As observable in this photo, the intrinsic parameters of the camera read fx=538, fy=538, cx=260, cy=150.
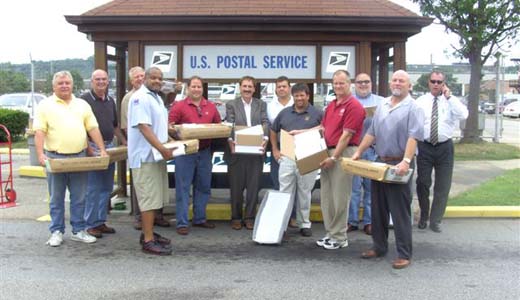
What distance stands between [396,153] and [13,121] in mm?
14893

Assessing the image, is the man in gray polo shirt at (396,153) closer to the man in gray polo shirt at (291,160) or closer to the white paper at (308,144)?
the white paper at (308,144)

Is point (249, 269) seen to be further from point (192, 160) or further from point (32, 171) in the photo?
point (32, 171)

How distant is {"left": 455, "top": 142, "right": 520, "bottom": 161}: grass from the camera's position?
44.3ft

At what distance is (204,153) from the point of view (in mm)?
6664

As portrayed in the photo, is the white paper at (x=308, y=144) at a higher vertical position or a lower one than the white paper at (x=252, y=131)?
lower

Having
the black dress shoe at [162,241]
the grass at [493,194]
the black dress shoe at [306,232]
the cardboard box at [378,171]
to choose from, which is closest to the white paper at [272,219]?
the black dress shoe at [306,232]

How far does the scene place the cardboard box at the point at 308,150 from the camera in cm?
577

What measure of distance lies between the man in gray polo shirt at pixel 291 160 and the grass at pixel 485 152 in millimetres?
7877

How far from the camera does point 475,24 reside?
14.5 meters

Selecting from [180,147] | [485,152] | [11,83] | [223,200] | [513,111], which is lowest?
[223,200]

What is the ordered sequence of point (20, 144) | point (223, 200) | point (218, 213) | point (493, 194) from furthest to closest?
point (20, 144) < point (493, 194) < point (223, 200) < point (218, 213)

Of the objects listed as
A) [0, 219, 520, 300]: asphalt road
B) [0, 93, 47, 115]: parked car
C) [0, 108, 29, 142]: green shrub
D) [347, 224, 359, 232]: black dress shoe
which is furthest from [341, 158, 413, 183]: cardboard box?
[0, 93, 47, 115]: parked car

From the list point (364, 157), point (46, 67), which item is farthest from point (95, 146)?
point (46, 67)

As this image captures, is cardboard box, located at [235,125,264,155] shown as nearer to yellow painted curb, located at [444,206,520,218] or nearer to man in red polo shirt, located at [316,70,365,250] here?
man in red polo shirt, located at [316,70,365,250]
